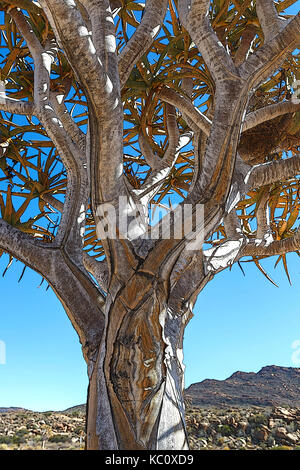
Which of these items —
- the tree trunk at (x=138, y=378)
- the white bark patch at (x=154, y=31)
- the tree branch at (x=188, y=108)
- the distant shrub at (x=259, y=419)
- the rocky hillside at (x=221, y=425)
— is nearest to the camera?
the tree trunk at (x=138, y=378)

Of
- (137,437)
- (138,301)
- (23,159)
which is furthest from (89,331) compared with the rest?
(23,159)

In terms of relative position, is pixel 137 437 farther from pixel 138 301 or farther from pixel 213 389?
pixel 213 389

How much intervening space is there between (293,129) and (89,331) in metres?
2.29

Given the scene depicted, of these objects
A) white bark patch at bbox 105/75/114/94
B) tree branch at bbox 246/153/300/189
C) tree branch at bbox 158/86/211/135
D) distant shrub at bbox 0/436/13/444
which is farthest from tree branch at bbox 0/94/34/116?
distant shrub at bbox 0/436/13/444

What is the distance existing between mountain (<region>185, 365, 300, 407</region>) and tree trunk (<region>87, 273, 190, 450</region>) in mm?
2956

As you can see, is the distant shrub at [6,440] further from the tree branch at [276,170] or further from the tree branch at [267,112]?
the tree branch at [267,112]

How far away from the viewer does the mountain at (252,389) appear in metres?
4.49

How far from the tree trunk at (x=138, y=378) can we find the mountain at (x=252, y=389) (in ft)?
9.70

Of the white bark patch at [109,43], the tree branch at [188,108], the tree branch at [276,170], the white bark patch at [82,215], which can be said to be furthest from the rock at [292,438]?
the white bark patch at [109,43]

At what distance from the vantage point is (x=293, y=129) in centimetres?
310

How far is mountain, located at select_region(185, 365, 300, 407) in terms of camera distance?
449 centimetres

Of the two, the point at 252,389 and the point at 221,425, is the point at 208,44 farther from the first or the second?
the point at 252,389

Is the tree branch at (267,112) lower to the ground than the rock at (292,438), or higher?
higher

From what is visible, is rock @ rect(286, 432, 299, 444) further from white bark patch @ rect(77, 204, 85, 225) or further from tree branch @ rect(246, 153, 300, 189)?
white bark patch @ rect(77, 204, 85, 225)
